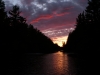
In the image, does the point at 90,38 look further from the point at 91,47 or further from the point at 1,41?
the point at 1,41

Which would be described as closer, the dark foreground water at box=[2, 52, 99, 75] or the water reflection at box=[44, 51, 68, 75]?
the dark foreground water at box=[2, 52, 99, 75]

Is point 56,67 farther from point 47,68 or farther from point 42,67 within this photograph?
point 42,67

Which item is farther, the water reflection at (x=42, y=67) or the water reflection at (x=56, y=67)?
the water reflection at (x=56, y=67)

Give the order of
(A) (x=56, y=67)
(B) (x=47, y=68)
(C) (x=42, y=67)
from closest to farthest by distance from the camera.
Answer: (B) (x=47, y=68)
(C) (x=42, y=67)
(A) (x=56, y=67)

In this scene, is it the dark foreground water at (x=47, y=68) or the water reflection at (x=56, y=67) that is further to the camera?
the water reflection at (x=56, y=67)

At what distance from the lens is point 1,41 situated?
4856 centimetres

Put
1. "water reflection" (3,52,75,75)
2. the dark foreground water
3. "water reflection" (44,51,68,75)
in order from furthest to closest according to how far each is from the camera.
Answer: "water reflection" (44,51,68,75)
"water reflection" (3,52,75,75)
the dark foreground water

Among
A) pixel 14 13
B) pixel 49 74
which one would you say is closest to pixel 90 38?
pixel 14 13

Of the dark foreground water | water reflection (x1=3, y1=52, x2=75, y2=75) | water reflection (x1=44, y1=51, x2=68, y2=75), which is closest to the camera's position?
the dark foreground water

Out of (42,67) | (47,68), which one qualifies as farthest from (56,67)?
(42,67)

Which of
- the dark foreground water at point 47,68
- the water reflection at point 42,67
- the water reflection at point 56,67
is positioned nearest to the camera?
the dark foreground water at point 47,68

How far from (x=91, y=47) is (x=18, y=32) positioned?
26.3 meters

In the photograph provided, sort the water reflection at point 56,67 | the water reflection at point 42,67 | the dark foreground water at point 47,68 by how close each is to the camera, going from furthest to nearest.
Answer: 1. the water reflection at point 56,67
2. the water reflection at point 42,67
3. the dark foreground water at point 47,68

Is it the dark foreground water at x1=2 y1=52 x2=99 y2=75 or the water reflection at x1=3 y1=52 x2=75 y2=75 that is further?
the water reflection at x1=3 y1=52 x2=75 y2=75
